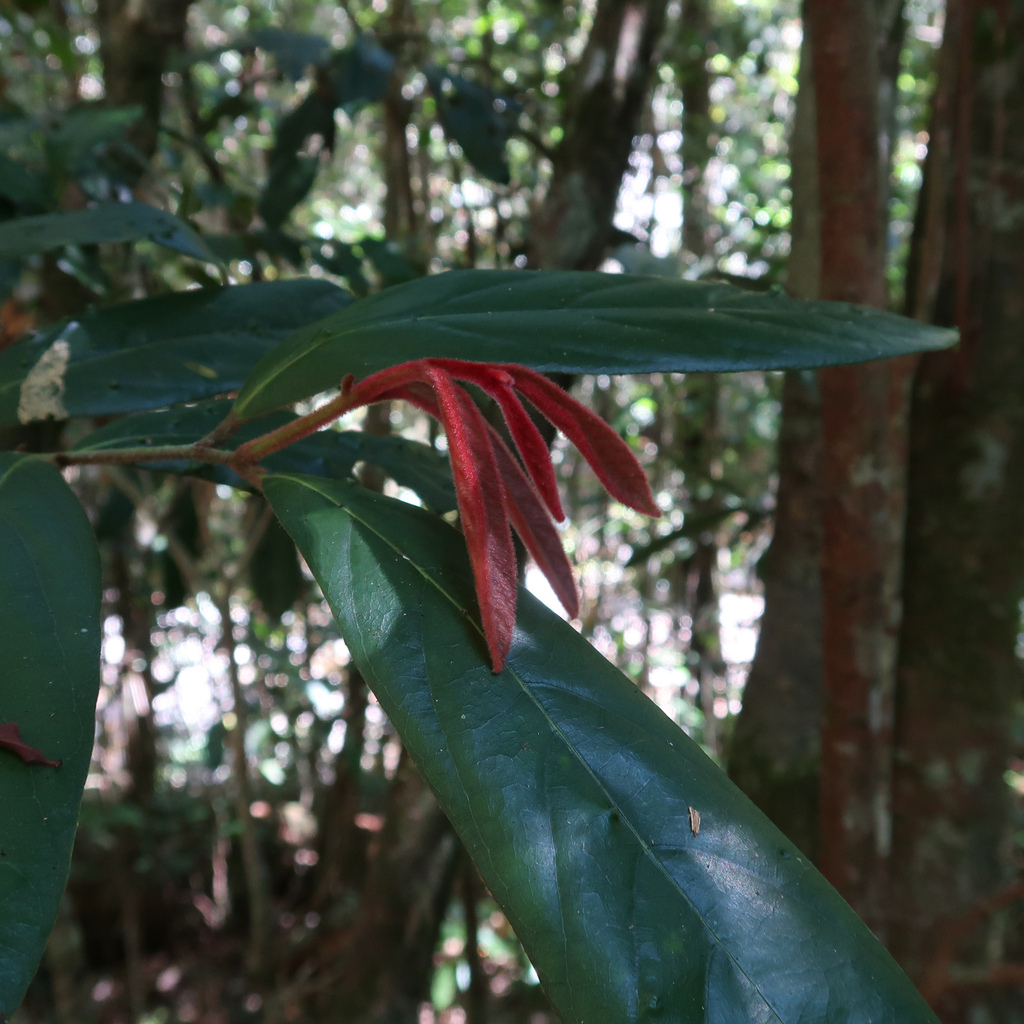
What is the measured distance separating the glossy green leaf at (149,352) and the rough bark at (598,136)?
63cm

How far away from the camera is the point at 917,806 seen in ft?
3.28

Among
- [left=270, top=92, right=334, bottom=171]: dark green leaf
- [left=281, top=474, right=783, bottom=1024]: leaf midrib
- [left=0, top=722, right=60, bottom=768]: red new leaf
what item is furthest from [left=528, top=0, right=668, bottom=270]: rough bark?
[left=0, top=722, right=60, bottom=768]: red new leaf

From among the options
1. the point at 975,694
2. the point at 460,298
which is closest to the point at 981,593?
the point at 975,694

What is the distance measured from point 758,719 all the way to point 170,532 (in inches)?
33.3

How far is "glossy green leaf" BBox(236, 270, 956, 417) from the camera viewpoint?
1.18 feet

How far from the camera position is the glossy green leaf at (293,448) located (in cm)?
48

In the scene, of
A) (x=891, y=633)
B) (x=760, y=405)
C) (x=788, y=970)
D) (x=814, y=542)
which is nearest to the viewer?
(x=788, y=970)

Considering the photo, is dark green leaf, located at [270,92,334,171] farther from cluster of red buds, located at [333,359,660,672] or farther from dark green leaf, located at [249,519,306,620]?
cluster of red buds, located at [333,359,660,672]

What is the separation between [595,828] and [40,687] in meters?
0.20

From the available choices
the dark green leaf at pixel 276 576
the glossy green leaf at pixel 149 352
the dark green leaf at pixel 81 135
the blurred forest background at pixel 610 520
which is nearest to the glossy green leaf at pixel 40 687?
the glossy green leaf at pixel 149 352

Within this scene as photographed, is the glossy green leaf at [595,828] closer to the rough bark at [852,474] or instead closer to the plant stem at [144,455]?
the plant stem at [144,455]

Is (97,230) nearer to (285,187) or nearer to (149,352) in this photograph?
(149,352)

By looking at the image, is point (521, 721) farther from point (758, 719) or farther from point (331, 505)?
point (758, 719)

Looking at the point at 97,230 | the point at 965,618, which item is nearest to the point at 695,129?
the point at 965,618
